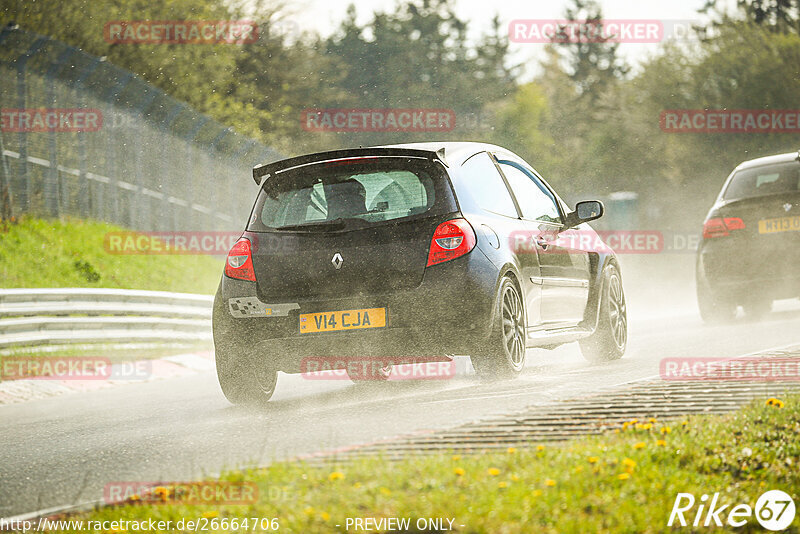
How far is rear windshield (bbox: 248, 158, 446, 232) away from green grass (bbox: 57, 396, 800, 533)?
2.43 m

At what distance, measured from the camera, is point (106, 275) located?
62.6 ft

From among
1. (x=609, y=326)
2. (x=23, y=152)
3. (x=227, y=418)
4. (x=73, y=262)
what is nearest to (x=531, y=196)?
(x=609, y=326)

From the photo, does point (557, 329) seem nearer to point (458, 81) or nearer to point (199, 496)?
point (199, 496)

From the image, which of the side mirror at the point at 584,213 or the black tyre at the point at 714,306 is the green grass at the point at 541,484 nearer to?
the side mirror at the point at 584,213

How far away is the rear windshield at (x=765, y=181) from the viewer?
519 inches

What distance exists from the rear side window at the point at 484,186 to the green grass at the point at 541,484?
8.14 ft

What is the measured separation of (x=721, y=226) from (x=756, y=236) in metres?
0.44

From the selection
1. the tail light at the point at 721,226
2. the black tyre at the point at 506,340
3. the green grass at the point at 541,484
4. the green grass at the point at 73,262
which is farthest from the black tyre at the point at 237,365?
the green grass at the point at 73,262

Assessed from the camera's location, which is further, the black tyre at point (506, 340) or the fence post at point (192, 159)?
the fence post at point (192, 159)

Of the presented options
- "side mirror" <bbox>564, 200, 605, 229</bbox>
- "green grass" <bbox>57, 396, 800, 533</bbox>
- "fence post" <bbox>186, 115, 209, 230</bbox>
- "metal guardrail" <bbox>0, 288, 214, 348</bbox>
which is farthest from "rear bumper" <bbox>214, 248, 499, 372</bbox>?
"fence post" <bbox>186, 115, 209, 230</bbox>

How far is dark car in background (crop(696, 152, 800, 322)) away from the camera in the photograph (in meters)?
13.1

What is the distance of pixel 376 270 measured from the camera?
7.36m

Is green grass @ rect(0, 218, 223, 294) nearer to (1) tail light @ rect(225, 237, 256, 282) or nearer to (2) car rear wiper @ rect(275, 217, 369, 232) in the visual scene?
(1) tail light @ rect(225, 237, 256, 282)

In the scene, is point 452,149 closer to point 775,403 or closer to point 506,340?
point 506,340
